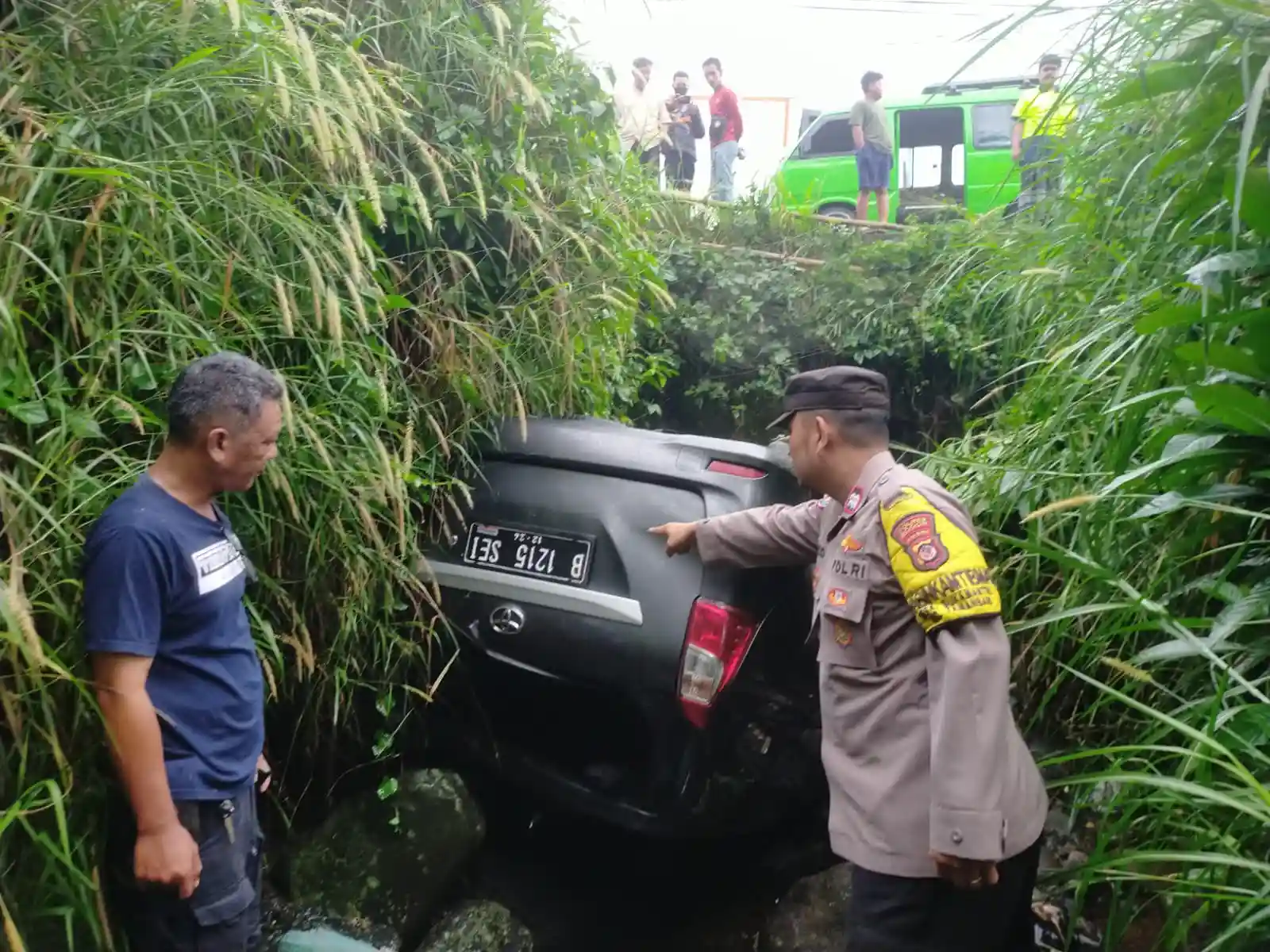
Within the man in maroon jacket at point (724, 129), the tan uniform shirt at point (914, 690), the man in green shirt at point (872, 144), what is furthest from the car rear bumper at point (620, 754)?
the man in green shirt at point (872, 144)

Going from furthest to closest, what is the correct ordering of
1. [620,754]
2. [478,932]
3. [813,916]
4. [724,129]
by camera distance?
[724,129]
[813,916]
[478,932]
[620,754]

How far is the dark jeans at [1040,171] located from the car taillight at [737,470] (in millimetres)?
1773

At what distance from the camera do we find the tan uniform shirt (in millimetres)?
1831

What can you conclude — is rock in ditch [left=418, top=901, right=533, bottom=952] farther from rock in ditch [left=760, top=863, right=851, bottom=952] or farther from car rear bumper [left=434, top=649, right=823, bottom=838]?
rock in ditch [left=760, top=863, right=851, bottom=952]

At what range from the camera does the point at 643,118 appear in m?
7.64

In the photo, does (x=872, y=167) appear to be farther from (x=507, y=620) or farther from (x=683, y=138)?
(x=507, y=620)

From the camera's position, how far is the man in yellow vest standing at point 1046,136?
9.91 feet

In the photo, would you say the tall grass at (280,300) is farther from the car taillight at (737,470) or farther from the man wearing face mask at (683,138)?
the man wearing face mask at (683,138)

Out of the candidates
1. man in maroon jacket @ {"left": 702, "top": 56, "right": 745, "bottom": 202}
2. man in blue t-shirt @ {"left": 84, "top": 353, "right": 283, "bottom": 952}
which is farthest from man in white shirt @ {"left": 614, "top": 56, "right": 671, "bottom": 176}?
man in blue t-shirt @ {"left": 84, "top": 353, "right": 283, "bottom": 952}

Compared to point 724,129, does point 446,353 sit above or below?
below

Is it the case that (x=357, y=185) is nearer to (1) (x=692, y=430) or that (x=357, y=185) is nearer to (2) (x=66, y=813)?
(2) (x=66, y=813)

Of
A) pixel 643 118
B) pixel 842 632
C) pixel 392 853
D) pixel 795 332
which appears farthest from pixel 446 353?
pixel 643 118

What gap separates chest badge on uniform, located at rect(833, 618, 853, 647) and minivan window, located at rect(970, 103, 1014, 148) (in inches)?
391

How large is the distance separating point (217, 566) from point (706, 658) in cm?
115
